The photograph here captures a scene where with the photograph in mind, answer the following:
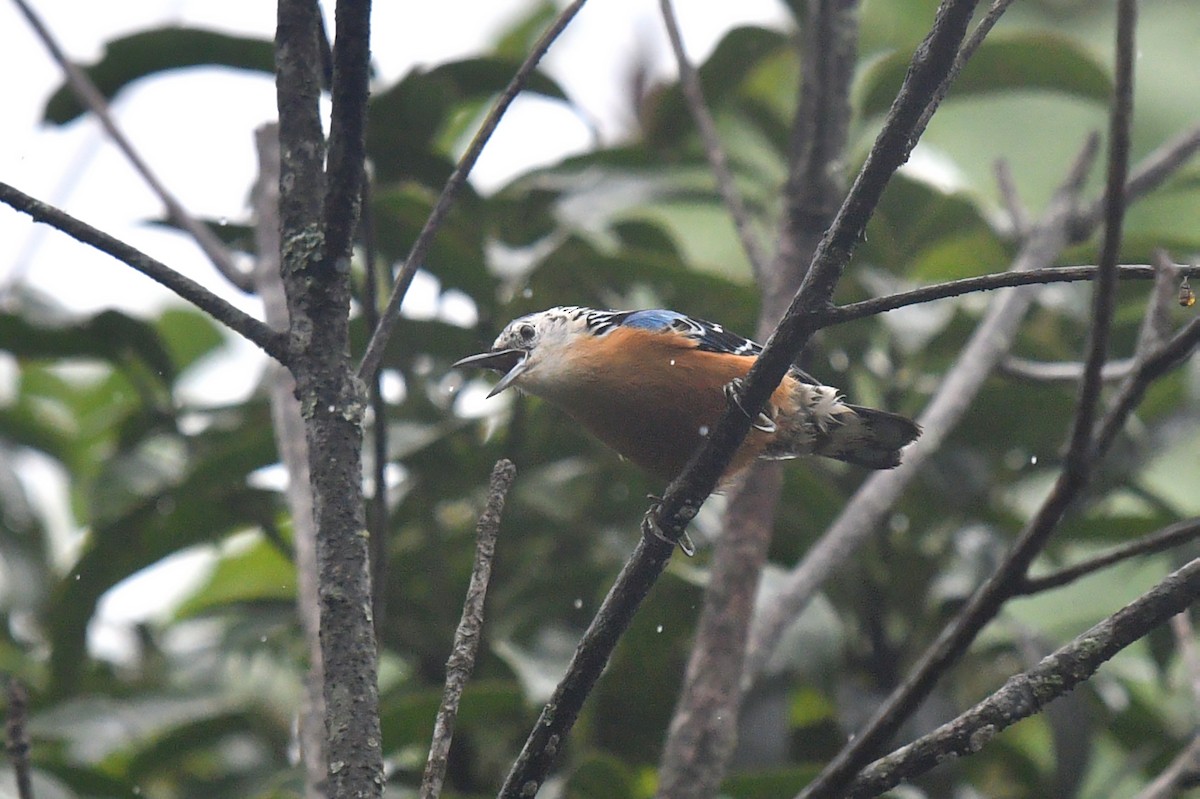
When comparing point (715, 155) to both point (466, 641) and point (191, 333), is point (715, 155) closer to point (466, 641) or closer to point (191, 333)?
point (466, 641)

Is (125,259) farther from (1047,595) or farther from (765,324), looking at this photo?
(1047,595)

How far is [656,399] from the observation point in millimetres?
2939

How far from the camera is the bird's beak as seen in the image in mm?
3125

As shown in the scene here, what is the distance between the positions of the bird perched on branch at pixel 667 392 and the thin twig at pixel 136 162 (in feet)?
2.06

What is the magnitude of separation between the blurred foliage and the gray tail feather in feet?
0.81

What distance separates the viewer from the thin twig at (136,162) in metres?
3.14

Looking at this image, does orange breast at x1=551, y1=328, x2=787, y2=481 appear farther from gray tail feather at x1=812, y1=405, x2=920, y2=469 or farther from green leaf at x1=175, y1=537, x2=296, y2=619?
green leaf at x1=175, y1=537, x2=296, y2=619

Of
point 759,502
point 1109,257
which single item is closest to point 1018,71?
point 759,502

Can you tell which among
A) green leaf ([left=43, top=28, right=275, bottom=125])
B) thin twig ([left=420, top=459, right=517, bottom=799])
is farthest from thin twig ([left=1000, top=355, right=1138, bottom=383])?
green leaf ([left=43, top=28, right=275, bottom=125])

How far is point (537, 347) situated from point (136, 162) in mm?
1113

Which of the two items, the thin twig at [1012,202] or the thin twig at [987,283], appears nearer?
the thin twig at [987,283]

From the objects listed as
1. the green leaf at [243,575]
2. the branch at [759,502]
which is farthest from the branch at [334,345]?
the green leaf at [243,575]

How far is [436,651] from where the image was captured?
132 inches

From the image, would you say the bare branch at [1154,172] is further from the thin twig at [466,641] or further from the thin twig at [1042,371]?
the thin twig at [466,641]
